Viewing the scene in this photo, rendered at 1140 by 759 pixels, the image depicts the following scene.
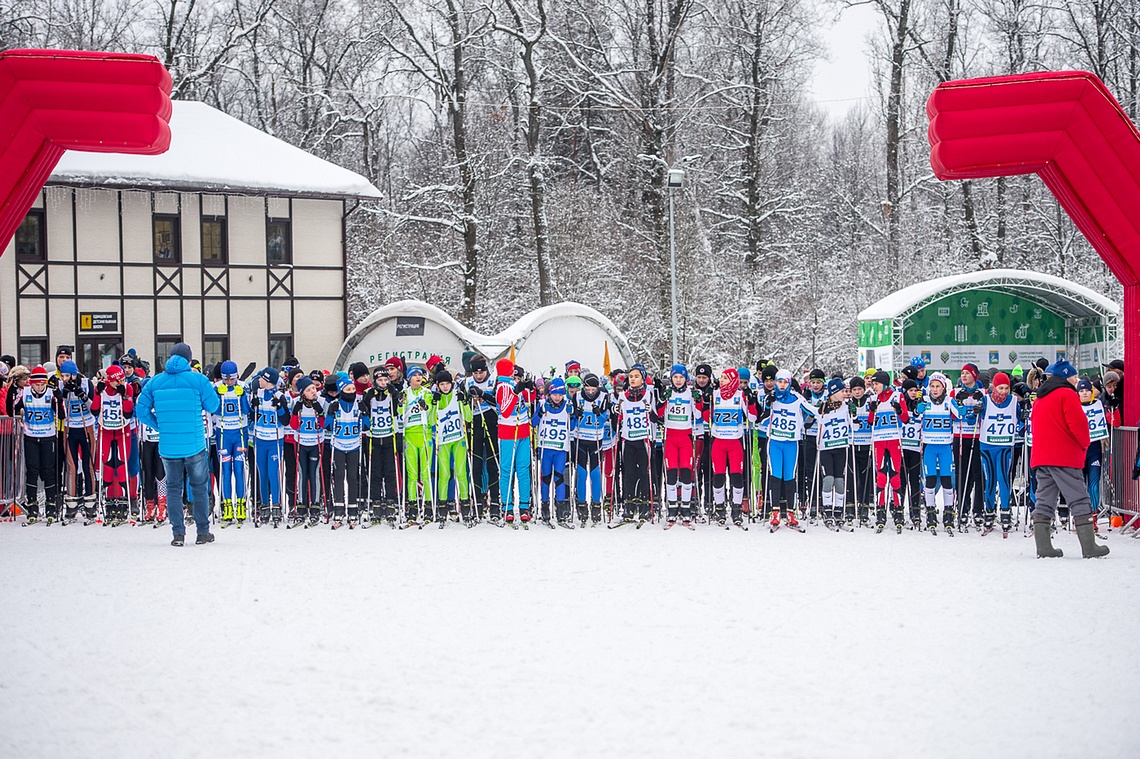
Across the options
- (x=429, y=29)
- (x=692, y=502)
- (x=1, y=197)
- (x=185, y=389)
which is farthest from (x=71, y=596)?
(x=429, y=29)

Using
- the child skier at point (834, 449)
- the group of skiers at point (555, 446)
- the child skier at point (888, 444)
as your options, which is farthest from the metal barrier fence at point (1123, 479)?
the child skier at point (834, 449)

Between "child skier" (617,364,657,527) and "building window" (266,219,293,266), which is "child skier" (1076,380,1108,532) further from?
"building window" (266,219,293,266)

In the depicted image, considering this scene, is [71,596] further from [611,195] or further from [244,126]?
[611,195]

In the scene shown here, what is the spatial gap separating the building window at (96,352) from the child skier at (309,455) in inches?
531

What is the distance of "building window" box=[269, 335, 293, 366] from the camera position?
25.9 metres

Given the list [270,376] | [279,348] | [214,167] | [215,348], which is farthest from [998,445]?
[215,348]

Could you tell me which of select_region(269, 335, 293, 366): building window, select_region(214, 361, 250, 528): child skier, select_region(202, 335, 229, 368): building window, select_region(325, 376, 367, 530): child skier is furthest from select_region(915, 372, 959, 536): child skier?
select_region(202, 335, 229, 368): building window

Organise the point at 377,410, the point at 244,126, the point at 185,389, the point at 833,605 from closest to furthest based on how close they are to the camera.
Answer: the point at 833,605, the point at 185,389, the point at 377,410, the point at 244,126

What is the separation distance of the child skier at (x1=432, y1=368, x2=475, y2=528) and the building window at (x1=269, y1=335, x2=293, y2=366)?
14744 millimetres

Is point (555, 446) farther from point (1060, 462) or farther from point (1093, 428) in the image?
point (1093, 428)

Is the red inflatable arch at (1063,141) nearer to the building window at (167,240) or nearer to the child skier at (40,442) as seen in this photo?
the child skier at (40,442)

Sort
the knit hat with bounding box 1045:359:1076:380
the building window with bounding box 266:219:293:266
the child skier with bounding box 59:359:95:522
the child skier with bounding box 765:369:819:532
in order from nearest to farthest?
1. the knit hat with bounding box 1045:359:1076:380
2. the child skier with bounding box 765:369:819:532
3. the child skier with bounding box 59:359:95:522
4. the building window with bounding box 266:219:293:266

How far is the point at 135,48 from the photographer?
33906mm

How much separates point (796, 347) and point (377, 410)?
2383 centimetres
